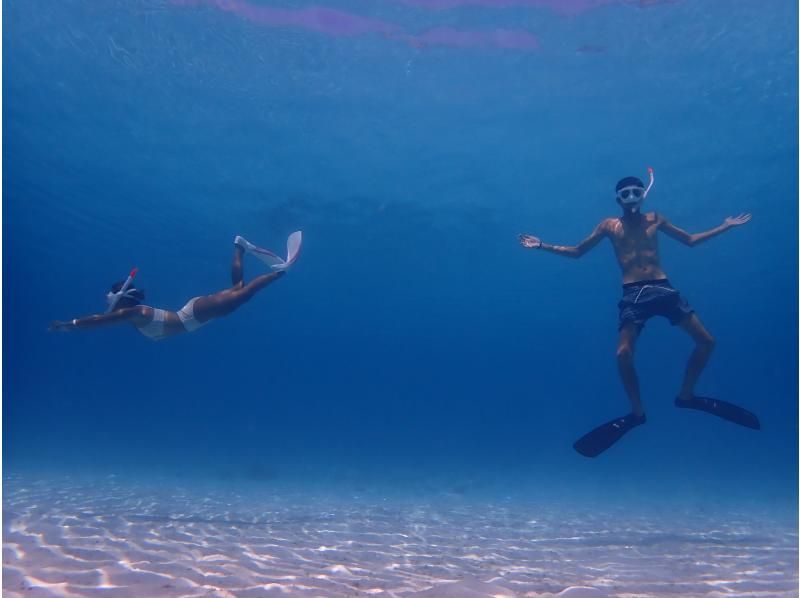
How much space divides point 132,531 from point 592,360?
71906 millimetres

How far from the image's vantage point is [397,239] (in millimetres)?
33625

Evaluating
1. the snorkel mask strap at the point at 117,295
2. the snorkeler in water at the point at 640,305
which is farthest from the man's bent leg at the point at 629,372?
the snorkel mask strap at the point at 117,295

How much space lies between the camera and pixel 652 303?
7516mm

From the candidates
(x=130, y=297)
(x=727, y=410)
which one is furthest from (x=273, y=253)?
(x=727, y=410)

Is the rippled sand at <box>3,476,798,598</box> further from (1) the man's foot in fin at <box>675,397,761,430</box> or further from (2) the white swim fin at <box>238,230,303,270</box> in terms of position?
(2) the white swim fin at <box>238,230,303,270</box>

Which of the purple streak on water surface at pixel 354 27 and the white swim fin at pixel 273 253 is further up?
the purple streak on water surface at pixel 354 27

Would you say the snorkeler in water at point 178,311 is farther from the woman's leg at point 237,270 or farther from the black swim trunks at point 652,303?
the black swim trunks at point 652,303

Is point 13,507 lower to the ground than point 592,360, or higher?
lower

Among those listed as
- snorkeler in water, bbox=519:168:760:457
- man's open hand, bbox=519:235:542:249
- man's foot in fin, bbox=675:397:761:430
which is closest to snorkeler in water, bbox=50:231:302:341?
man's open hand, bbox=519:235:542:249

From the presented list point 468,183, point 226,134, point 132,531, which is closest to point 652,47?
point 468,183

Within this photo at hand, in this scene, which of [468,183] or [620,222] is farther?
[468,183]

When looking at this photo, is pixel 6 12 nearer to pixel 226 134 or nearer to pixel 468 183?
pixel 226 134

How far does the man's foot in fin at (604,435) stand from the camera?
23.7ft

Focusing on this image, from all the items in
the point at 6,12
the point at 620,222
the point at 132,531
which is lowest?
the point at 132,531
